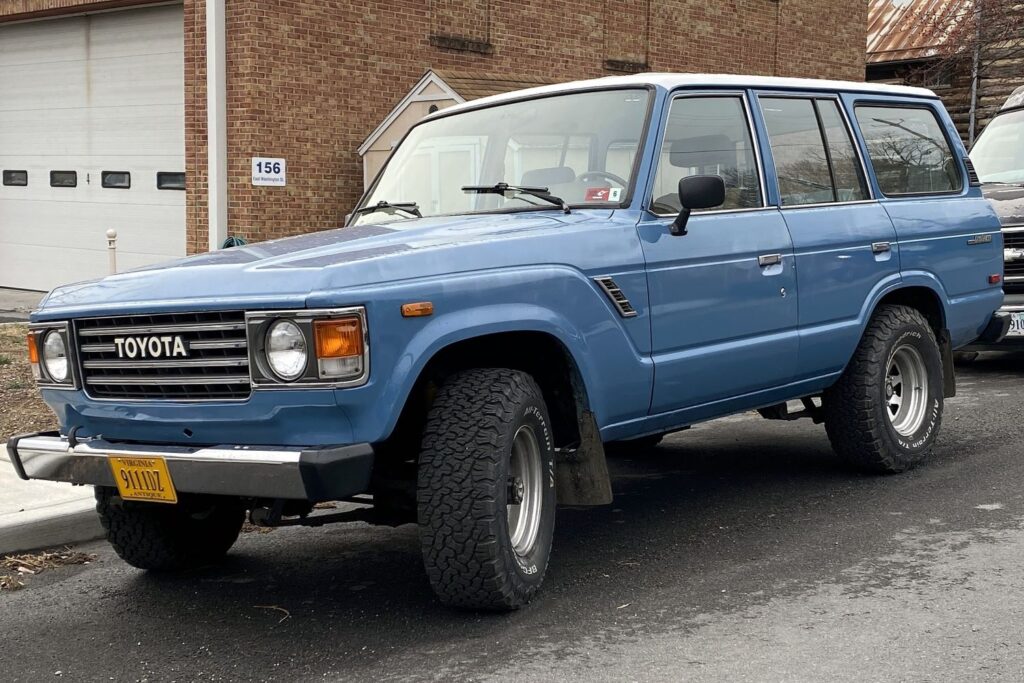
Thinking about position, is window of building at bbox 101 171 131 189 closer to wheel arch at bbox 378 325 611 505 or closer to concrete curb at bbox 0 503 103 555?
concrete curb at bbox 0 503 103 555

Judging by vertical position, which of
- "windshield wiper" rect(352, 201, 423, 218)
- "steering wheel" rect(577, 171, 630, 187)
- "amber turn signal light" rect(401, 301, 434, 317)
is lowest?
"amber turn signal light" rect(401, 301, 434, 317)

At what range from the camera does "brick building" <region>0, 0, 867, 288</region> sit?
45.6ft

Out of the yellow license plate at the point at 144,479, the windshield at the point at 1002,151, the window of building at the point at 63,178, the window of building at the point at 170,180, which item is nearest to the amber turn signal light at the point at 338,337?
the yellow license plate at the point at 144,479

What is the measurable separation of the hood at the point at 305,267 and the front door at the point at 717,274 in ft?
1.51

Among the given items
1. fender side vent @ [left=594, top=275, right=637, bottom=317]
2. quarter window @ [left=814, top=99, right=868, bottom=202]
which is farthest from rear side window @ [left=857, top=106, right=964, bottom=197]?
fender side vent @ [left=594, top=275, right=637, bottom=317]

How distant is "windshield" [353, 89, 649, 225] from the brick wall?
8.19m

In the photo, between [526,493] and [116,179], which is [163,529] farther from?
[116,179]

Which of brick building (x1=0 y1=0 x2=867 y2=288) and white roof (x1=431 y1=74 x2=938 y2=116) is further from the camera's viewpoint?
brick building (x1=0 y1=0 x2=867 y2=288)

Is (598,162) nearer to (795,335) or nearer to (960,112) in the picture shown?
(795,335)

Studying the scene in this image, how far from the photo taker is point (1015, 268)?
9.85 m

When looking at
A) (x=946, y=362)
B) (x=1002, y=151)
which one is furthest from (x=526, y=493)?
(x=1002, y=151)

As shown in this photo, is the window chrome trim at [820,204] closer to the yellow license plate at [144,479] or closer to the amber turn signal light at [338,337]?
the amber turn signal light at [338,337]

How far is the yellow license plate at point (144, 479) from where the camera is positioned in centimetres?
414

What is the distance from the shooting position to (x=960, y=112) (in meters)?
24.8
